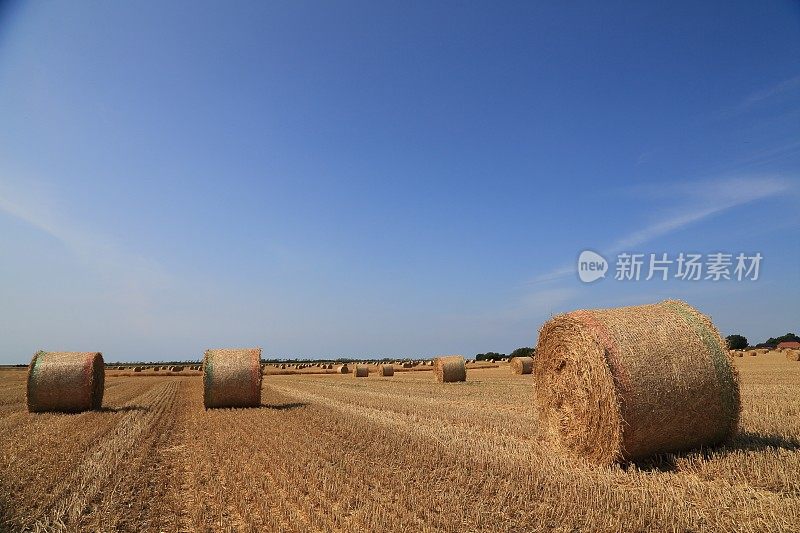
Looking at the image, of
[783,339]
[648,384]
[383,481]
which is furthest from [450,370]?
[783,339]

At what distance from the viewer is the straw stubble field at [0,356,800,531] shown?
4340 mm

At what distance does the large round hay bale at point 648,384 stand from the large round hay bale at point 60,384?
1215cm

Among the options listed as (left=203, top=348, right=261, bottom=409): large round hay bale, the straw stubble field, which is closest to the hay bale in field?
(left=203, top=348, right=261, bottom=409): large round hay bale

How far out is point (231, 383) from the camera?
45.8 ft

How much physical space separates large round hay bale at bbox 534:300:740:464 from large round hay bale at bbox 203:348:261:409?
29.7 ft

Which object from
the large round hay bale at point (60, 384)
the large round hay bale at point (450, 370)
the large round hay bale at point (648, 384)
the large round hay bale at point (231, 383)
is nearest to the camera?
the large round hay bale at point (648, 384)

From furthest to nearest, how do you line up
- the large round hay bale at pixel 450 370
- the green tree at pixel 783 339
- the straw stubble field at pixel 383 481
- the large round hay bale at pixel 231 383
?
1. the green tree at pixel 783 339
2. the large round hay bale at pixel 450 370
3. the large round hay bale at pixel 231 383
4. the straw stubble field at pixel 383 481

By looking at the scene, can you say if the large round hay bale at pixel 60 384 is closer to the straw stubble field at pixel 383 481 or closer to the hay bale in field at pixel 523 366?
the straw stubble field at pixel 383 481

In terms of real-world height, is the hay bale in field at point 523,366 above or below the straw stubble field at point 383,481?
above

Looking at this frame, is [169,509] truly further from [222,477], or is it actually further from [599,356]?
[599,356]

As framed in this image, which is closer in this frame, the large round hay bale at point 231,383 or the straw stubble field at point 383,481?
the straw stubble field at point 383,481

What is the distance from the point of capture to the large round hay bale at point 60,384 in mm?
13328

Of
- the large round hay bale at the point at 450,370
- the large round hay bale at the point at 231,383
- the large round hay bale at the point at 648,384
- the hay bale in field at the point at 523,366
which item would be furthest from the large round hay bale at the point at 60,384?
the hay bale in field at the point at 523,366

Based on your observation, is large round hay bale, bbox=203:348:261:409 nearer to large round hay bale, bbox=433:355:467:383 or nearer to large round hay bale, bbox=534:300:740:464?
large round hay bale, bbox=534:300:740:464
